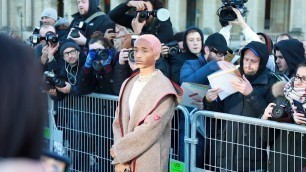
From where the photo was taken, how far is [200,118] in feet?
18.5

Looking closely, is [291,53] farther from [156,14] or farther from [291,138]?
[156,14]

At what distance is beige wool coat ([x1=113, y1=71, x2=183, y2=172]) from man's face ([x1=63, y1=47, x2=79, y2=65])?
83.6 inches

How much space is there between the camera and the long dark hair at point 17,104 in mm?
1383

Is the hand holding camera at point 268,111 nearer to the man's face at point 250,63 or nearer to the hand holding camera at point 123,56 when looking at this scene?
the man's face at point 250,63

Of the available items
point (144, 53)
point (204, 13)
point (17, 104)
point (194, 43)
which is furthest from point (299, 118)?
point (204, 13)

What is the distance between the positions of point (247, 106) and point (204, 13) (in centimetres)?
4576

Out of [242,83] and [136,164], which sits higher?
[242,83]

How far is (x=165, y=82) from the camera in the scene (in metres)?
5.12

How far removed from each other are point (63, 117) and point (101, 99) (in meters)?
0.92

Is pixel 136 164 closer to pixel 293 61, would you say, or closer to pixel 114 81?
pixel 114 81

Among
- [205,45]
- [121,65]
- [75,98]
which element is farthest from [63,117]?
[205,45]

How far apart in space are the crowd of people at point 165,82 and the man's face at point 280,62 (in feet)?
0.04

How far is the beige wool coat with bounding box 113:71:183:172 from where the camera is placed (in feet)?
16.3

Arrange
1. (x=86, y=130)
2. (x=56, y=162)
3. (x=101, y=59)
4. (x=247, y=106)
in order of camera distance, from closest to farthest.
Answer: (x=56, y=162)
(x=247, y=106)
(x=101, y=59)
(x=86, y=130)
